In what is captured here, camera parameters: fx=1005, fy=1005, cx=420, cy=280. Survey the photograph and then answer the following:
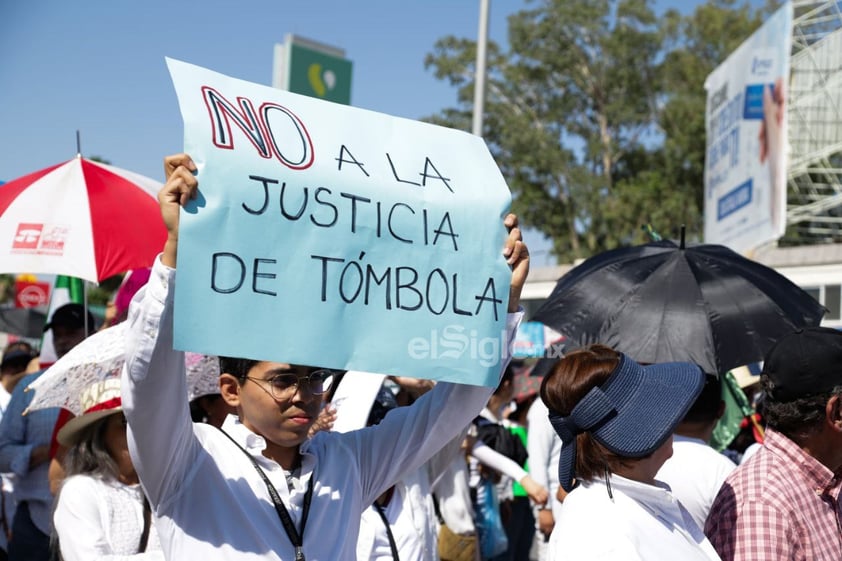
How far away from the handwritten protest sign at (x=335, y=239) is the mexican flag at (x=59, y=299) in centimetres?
475

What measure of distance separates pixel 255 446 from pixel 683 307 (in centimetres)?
240

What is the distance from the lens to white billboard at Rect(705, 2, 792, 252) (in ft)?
72.1

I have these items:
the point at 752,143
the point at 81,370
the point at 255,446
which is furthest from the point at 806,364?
the point at 752,143

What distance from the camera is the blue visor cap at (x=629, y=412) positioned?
248 centimetres

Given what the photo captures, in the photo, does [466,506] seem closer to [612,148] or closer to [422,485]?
[422,485]

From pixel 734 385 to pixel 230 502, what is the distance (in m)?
4.25

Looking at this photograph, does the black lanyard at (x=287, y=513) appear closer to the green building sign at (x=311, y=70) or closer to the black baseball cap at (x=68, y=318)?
the black baseball cap at (x=68, y=318)

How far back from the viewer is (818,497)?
112 inches

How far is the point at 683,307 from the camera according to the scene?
429 centimetres

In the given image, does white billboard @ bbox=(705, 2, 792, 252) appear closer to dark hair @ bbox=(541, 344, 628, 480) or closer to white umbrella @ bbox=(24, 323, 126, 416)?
white umbrella @ bbox=(24, 323, 126, 416)

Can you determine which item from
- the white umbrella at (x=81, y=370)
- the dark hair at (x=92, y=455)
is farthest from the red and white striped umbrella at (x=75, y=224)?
the dark hair at (x=92, y=455)

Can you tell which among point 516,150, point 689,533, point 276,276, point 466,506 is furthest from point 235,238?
point 516,150

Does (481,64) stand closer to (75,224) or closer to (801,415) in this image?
(75,224)

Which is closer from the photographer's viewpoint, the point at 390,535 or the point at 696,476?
the point at 696,476
